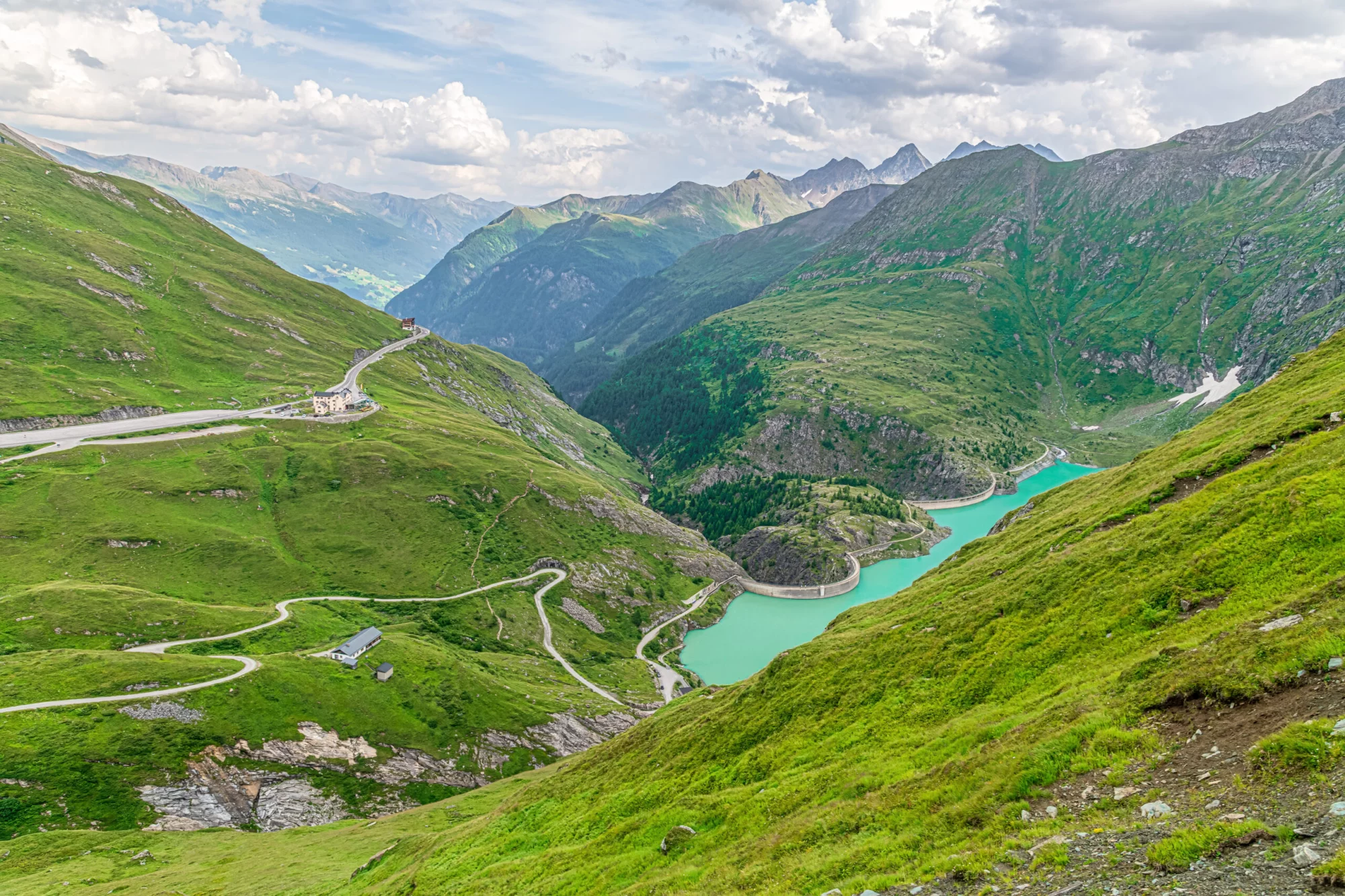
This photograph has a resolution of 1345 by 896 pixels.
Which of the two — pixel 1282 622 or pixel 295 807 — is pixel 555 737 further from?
pixel 1282 622

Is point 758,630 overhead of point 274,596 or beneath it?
beneath

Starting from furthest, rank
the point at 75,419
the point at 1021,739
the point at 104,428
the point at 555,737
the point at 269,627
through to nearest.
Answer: the point at 75,419 < the point at 104,428 < the point at 269,627 < the point at 555,737 < the point at 1021,739

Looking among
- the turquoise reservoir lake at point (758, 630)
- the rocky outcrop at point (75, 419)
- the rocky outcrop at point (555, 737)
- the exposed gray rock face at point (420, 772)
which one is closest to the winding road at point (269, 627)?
the rocky outcrop at point (555, 737)

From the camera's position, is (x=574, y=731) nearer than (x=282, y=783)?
No

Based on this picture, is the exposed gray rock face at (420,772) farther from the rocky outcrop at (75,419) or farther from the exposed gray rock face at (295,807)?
the rocky outcrop at (75,419)

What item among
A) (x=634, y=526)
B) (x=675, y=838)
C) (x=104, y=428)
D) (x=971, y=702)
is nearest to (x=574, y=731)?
(x=675, y=838)

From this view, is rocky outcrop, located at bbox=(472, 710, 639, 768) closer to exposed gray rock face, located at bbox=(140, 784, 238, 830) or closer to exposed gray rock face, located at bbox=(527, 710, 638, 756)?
exposed gray rock face, located at bbox=(527, 710, 638, 756)
